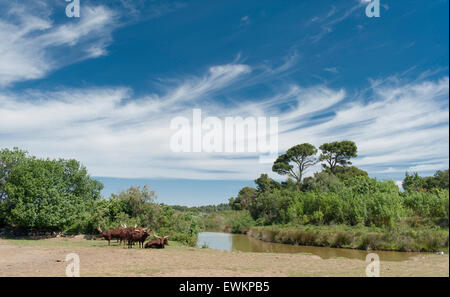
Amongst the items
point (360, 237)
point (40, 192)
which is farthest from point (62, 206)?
point (360, 237)

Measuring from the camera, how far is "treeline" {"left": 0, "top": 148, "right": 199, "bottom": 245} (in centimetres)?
2266

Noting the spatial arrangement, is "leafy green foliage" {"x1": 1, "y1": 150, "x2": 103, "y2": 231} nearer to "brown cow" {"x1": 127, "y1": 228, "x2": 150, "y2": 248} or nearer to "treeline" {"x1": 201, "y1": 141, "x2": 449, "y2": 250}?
"brown cow" {"x1": 127, "y1": 228, "x2": 150, "y2": 248}

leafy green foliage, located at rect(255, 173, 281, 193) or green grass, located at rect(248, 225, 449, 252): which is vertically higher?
leafy green foliage, located at rect(255, 173, 281, 193)

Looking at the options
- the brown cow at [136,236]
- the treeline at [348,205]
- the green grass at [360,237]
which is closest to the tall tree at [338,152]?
the treeline at [348,205]

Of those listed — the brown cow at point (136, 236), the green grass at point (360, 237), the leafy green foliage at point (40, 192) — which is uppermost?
the leafy green foliage at point (40, 192)

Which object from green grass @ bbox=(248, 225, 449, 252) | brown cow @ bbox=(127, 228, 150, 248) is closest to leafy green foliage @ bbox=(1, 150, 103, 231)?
brown cow @ bbox=(127, 228, 150, 248)

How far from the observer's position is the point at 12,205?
77.0ft

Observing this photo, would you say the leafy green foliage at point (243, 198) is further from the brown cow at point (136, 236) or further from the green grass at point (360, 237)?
the brown cow at point (136, 236)

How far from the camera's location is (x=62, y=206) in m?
23.8

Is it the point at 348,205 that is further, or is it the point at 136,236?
the point at 348,205

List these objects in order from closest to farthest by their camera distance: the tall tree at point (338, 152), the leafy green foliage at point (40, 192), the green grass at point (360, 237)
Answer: the green grass at point (360, 237) → the leafy green foliage at point (40, 192) → the tall tree at point (338, 152)

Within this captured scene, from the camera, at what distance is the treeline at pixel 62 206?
2266 centimetres

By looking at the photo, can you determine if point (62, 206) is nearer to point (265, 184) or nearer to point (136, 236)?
point (136, 236)
